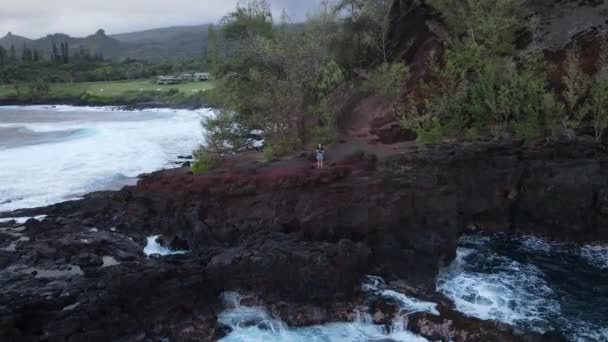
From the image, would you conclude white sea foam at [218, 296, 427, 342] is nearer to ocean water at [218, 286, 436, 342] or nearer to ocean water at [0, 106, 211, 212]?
ocean water at [218, 286, 436, 342]

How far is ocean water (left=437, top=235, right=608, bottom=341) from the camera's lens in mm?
18609

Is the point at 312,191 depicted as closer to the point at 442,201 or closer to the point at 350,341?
the point at 442,201

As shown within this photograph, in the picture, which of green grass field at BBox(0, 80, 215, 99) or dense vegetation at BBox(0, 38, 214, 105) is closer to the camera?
dense vegetation at BBox(0, 38, 214, 105)

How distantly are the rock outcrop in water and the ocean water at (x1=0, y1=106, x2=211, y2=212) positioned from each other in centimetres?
641

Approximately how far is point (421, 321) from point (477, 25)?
70.9ft

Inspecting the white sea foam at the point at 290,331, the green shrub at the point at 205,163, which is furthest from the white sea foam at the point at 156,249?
the green shrub at the point at 205,163

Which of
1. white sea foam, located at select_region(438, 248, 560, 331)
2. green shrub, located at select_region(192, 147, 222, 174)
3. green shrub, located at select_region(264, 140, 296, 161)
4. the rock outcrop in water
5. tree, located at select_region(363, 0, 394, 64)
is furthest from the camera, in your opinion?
tree, located at select_region(363, 0, 394, 64)

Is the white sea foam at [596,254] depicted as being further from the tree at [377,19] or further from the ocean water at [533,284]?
the tree at [377,19]

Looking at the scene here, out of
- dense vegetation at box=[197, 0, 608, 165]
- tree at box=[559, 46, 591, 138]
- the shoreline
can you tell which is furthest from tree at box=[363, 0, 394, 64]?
the shoreline

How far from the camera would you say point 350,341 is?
17.9 m

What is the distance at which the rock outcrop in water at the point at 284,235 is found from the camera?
17922 millimetres

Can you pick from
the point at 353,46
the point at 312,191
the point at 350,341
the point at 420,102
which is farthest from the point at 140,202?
the point at 353,46

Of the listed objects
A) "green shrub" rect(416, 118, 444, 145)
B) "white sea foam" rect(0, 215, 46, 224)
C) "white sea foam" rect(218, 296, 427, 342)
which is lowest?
"white sea foam" rect(218, 296, 427, 342)

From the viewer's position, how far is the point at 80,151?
4862 centimetres
